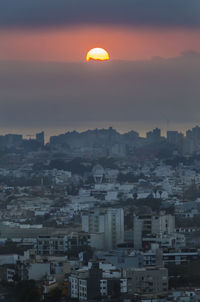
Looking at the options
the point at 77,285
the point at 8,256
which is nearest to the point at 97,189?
the point at 8,256

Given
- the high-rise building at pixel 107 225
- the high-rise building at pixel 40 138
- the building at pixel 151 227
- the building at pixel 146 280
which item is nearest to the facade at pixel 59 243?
the high-rise building at pixel 107 225

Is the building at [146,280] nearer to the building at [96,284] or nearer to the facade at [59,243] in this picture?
the building at [96,284]

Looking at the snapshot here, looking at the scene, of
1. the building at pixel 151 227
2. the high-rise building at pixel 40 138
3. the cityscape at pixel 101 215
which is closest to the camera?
the cityscape at pixel 101 215

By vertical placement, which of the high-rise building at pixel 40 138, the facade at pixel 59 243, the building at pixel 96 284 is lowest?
the building at pixel 96 284

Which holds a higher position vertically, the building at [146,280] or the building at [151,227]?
the building at [151,227]

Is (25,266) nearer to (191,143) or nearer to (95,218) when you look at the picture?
(95,218)

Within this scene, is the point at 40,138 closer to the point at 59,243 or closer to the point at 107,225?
the point at 107,225

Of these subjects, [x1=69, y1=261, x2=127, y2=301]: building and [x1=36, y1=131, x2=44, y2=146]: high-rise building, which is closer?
[x1=69, y1=261, x2=127, y2=301]: building

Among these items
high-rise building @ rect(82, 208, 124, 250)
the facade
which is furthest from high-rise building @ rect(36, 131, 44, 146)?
the facade

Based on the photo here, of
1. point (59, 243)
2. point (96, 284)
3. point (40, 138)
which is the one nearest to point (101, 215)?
point (59, 243)

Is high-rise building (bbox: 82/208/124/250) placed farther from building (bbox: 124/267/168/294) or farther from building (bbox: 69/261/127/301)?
building (bbox: 69/261/127/301)
